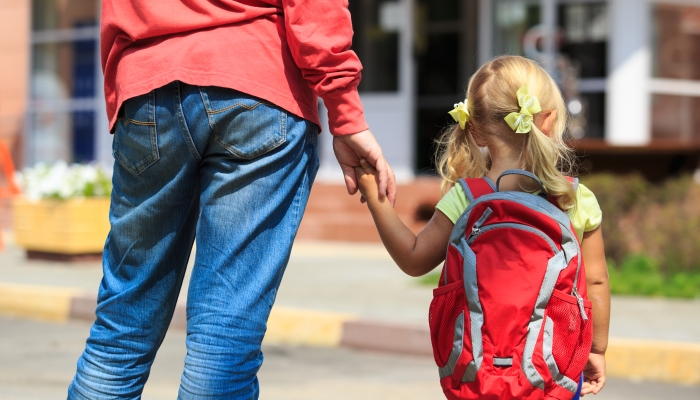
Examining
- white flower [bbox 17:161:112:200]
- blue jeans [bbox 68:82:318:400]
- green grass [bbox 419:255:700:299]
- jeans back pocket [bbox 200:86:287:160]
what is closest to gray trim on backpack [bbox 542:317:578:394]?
blue jeans [bbox 68:82:318:400]

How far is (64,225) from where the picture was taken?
847 cm

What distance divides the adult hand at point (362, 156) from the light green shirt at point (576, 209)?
0.14 m

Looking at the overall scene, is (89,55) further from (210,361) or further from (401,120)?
(210,361)

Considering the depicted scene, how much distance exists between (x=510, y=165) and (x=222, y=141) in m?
0.69

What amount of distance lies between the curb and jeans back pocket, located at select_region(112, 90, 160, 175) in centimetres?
310

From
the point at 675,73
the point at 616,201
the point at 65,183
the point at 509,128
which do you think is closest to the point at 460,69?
the point at 675,73

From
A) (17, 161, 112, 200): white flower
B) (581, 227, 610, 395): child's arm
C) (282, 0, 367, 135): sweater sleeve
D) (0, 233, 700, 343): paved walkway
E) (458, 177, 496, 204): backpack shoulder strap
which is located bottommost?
(0, 233, 700, 343): paved walkway

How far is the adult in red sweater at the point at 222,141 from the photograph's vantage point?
7.21 feet

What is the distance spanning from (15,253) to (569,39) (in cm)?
652

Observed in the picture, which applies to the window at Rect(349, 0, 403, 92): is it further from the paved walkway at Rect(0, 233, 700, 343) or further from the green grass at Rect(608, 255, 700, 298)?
the green grass at Rect(608, 255, 700, 298)

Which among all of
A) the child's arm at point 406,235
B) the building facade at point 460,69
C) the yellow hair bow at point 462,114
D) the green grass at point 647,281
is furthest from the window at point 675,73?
the child's arm at point 406,235

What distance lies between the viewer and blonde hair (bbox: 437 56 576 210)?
2355 mm

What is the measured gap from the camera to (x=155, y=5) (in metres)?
2.23

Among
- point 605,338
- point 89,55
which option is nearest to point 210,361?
point 605,338
